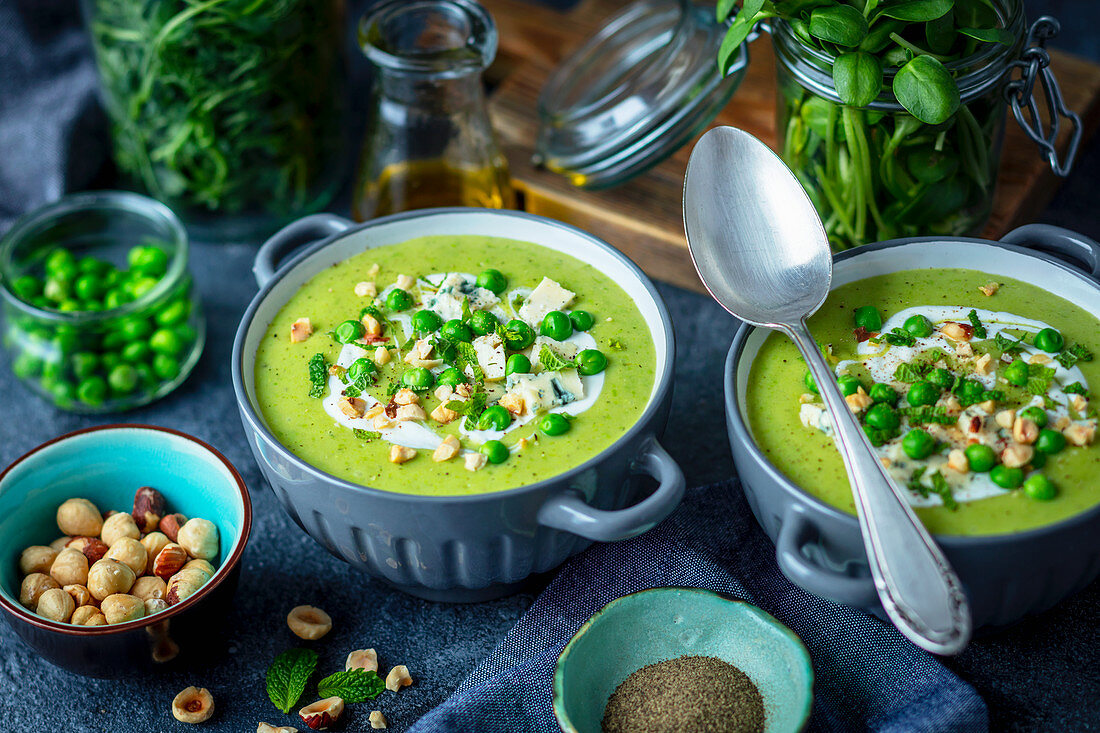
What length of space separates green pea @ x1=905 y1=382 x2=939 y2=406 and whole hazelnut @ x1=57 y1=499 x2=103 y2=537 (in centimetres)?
122

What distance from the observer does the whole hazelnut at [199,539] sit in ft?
5.21

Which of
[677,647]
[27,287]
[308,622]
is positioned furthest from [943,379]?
[27,287]

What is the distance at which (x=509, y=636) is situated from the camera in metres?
1.55

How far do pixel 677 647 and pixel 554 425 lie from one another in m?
0.35

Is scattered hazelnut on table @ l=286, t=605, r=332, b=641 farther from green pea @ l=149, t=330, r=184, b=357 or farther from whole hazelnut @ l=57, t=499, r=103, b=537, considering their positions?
green pea @ l=149, t=330, r=184, b=357

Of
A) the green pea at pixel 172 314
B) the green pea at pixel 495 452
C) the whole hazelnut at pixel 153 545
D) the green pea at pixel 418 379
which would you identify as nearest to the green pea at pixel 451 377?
the green pea at pixel 418 379

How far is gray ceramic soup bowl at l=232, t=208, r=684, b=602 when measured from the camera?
1.38 metres

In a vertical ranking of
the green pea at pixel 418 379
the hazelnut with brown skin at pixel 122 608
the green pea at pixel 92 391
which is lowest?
the green pea at pixel 92 391

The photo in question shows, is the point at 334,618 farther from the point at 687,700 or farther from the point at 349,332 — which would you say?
the point at 687,700

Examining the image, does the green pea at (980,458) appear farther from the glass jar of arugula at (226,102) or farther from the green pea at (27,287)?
the green pea at (27,287)

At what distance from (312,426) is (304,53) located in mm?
945

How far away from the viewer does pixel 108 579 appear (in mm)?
1502

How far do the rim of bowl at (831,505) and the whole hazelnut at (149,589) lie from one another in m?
0.83

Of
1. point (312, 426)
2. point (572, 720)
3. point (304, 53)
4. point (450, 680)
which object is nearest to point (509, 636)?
point (450, 680)
